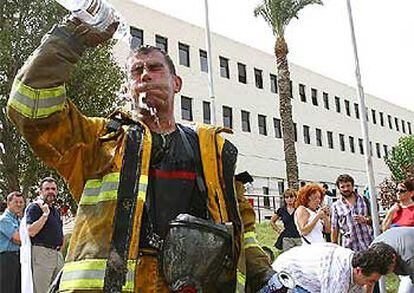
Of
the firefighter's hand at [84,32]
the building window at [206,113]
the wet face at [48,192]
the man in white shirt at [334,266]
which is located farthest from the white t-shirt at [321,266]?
the building window at [206,113]

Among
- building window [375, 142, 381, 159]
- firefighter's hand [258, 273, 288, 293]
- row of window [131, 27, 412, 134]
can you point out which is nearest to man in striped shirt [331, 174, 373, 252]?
firefighter's hand [258, 273, 288, 293]

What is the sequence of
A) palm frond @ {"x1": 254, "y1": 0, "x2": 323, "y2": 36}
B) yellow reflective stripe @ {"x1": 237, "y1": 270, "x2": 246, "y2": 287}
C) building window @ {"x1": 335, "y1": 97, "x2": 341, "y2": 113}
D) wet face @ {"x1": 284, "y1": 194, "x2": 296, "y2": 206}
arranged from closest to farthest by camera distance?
1. yellow reflective stripe @ {"x1": 237, "y1": 270, "x2": 246, "y2": 287}
2. wet face @ {"x1": 284, "y1": 194, "x2": 296, "y2": 206}
3. palm frond @ {"x1": 254, "y1": 0, "x2": 323, "y2": 36}
4. building window @ {"x1": 335, "y1": 97, "x2": 341, "y2": 113}

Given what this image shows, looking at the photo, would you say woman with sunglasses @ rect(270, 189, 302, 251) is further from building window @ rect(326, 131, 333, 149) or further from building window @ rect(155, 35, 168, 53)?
building window @ rect(326, 131, 333, 149)

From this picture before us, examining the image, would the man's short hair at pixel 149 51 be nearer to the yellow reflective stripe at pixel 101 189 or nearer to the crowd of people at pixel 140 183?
the crowd of people at pixel 140 183

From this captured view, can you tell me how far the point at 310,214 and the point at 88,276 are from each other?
21.0 ft

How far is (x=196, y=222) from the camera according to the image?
92.0 inches

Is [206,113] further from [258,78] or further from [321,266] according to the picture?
[321,266]

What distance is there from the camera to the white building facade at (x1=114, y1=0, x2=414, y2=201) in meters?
31.7

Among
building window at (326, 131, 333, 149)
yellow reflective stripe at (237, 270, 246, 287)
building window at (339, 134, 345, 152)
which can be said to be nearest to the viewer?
yellow reflective stripe at (237, 270, 246, 287)

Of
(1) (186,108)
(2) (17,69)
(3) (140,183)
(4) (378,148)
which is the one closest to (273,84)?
(1) (186,108)

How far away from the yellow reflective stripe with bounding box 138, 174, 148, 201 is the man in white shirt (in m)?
2.95

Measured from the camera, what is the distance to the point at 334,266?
5.39 meters

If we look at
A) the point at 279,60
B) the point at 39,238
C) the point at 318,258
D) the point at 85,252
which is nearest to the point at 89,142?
the point at 85,252

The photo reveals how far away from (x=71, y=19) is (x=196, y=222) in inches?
31.7
